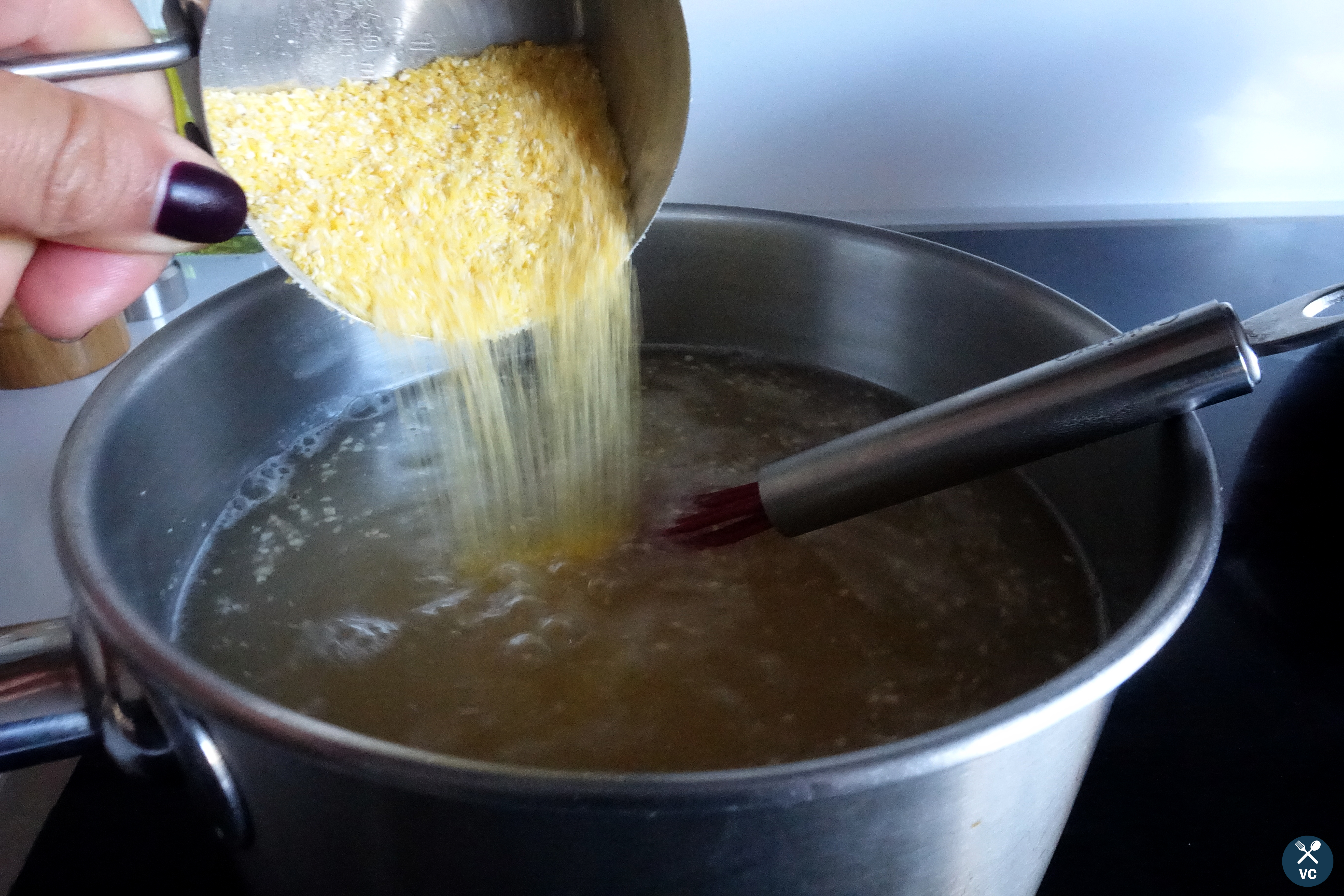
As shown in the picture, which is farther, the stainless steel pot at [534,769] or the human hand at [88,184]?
the human hand at [88,184]

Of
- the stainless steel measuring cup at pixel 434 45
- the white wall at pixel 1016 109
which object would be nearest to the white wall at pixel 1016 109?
the white wall at pixel 1016 109

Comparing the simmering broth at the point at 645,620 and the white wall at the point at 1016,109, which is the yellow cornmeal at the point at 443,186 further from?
the white wall at the point at 1016,109

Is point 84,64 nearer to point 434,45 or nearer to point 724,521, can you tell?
point 434,45

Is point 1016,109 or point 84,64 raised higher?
point 84,64

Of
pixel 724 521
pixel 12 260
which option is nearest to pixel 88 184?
pixel 12 260

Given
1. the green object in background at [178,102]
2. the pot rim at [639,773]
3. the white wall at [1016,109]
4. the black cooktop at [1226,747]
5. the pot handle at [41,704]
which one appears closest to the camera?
the pot rim at [639,773]
